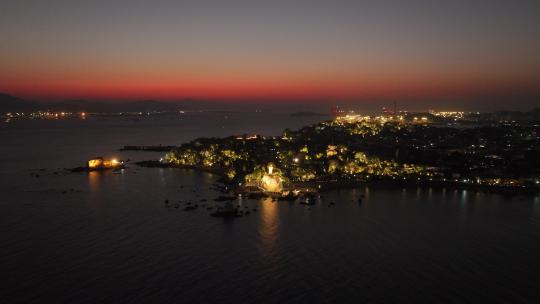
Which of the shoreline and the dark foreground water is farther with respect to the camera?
the shoreline

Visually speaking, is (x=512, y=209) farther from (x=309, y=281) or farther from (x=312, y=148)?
(x=312, y=148)

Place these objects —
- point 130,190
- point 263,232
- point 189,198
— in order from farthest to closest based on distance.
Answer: point 130,190
point 189,198
point 263,232

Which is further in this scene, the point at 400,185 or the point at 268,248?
the point at 400,185

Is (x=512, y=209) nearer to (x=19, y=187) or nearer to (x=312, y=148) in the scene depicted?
(x=312, y=148)

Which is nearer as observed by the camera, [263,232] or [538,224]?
[263,232]

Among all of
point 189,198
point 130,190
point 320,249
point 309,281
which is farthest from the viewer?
point 130,190

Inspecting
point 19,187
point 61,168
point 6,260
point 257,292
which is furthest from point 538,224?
point 61,168

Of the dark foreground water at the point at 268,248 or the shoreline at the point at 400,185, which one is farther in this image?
the shoreline at the point at 400,185
